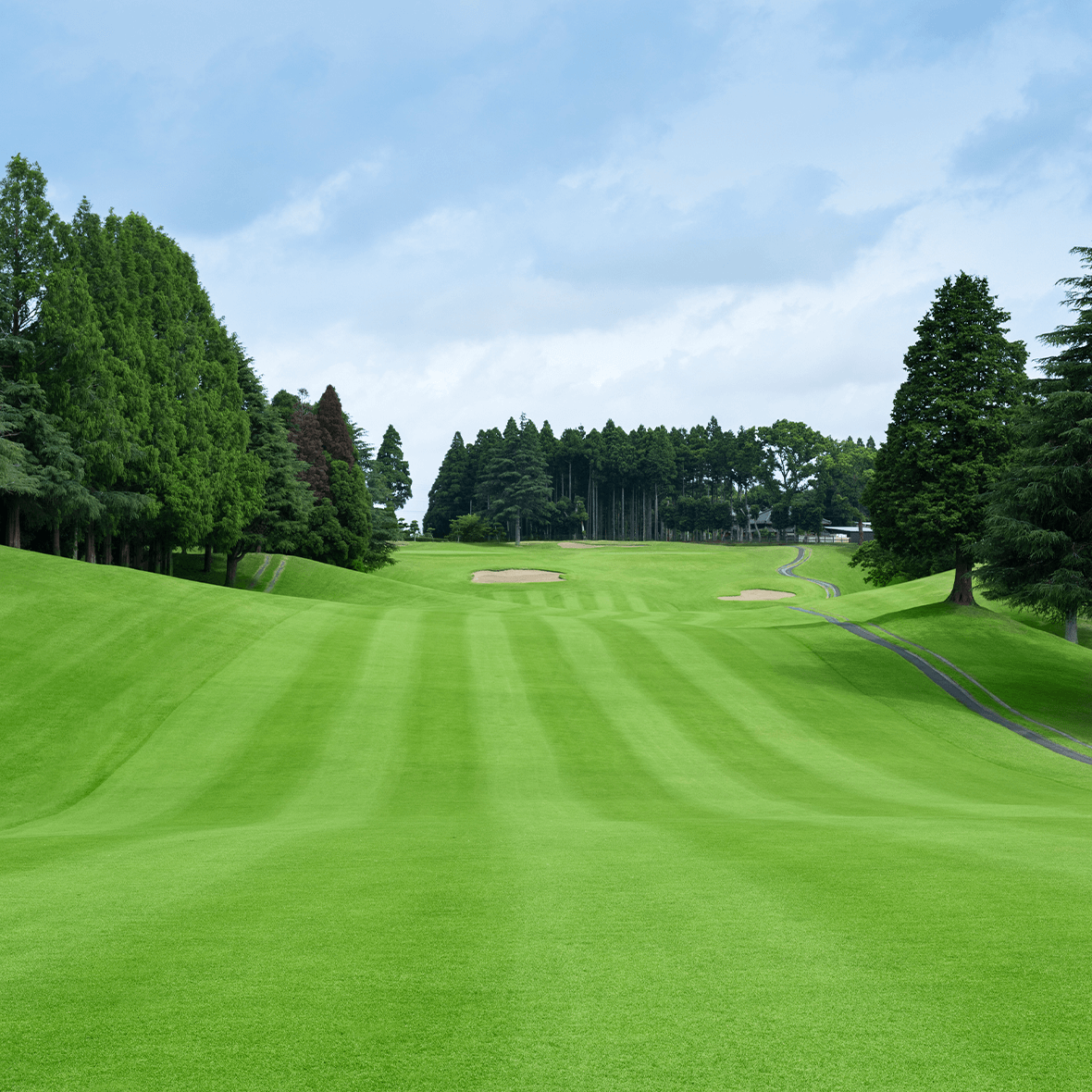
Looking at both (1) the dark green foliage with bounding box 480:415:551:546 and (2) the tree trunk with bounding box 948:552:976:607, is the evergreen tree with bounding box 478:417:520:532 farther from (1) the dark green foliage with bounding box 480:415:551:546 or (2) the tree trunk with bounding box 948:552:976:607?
(2) the tree trunk with bounding box 948:552:976:607

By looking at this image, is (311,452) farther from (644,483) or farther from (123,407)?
(644,483)

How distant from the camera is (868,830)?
34.4 ft

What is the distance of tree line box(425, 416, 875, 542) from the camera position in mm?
111938

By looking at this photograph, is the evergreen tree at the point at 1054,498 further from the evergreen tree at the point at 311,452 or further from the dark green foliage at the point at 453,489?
the dark green foliage at the point at 453,489

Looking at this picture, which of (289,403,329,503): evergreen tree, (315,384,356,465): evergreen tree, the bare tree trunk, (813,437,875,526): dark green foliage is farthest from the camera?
(813,437,875,526): dark green foliage

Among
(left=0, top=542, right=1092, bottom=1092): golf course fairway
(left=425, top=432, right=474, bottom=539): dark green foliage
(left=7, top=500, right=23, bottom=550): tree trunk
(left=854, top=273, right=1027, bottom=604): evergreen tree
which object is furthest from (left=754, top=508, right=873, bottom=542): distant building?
(left=7, top=500, right=23, bottom=550): tree trunk

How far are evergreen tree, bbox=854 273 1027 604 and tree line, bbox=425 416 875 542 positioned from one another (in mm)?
75146

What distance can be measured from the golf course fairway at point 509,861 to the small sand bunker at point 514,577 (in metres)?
34.7

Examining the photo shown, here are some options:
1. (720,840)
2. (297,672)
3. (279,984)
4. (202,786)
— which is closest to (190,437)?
(297,672)

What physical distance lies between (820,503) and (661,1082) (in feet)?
405

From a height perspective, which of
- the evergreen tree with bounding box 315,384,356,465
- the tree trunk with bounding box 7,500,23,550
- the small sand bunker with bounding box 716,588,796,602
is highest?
the evergreen tree with bounding box 315,384,356,465

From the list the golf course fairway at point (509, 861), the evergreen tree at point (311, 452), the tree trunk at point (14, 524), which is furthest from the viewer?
the evergreen tree at point (311, 452)

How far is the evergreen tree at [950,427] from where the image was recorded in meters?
32.0

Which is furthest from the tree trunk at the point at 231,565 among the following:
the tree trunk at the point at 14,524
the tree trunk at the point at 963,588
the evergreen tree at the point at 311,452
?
the tree trunk at the point at 963,588
